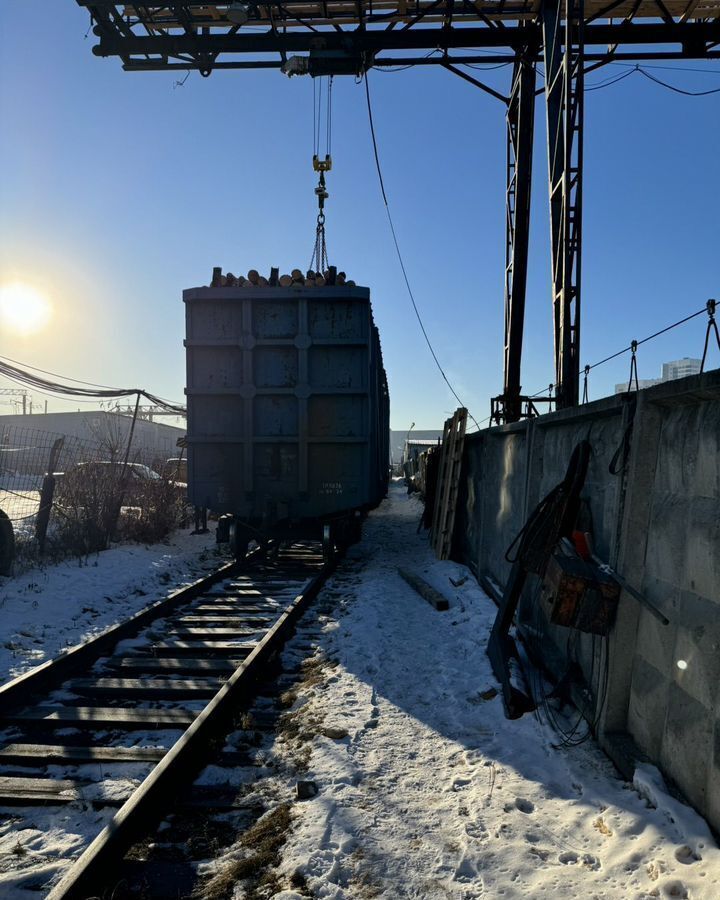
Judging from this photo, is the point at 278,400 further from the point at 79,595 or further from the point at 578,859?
the point at 578,859

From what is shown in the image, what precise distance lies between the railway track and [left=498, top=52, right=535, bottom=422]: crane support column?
7159mm

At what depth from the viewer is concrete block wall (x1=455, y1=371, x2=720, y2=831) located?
2.49 m

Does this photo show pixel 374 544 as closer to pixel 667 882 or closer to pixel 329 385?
pixel 329 385

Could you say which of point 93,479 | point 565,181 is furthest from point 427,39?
point 93,479

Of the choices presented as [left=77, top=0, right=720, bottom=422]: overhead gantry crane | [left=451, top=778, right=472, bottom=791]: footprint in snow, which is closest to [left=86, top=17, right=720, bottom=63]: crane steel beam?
[left=77, top=0, right=720, bottom=422]: overhead gantry crane

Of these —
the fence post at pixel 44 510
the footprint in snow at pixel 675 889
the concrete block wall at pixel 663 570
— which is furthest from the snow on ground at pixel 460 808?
the fence post at pixel 44 510

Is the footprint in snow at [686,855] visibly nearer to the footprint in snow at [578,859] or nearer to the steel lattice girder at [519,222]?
the footprint in snow at [578,859]

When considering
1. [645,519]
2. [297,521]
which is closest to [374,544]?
[297,521]

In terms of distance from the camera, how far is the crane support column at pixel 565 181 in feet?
27.3

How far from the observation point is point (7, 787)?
3158 mm

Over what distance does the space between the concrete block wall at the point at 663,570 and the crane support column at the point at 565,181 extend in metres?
4.80

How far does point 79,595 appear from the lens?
24.2 feet

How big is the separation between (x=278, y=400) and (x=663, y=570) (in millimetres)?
6814

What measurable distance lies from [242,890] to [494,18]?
14.4m
